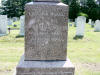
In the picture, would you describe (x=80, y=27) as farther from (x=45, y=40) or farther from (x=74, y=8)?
(x=74, y=8)

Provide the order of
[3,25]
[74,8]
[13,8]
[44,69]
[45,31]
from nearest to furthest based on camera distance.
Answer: [44,69] < [45,31] < [3,25] < [74,8] < [13,8]

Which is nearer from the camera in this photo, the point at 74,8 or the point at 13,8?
the point at 74,8

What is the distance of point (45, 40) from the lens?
11.5 feet

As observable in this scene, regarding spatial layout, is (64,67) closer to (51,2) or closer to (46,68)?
(46,68)

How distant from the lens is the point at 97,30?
61.0 ft

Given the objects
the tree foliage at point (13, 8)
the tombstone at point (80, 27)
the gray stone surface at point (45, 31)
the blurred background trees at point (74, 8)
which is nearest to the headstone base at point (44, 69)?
the gray stone surface at point (45, 31)

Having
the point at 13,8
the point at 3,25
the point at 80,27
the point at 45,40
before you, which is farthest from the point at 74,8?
the point at 45,40

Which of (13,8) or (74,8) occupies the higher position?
(74,8)

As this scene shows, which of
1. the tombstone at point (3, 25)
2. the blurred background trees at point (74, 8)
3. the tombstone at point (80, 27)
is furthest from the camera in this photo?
the blurred background trees at point (74, 8)

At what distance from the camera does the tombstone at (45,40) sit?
3.36 metres

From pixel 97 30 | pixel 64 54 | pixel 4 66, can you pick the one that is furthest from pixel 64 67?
pixel 97 30

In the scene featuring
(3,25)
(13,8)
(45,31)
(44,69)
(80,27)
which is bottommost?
(13,8)

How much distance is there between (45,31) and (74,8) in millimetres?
39766

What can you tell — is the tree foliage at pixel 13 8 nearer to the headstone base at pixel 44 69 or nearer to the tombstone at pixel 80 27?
the tombstone at pixel 80 27
